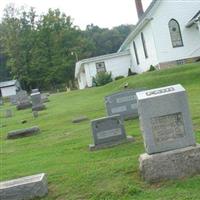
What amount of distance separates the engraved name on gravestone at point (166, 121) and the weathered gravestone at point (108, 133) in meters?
3.53

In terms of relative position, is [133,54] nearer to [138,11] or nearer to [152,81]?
[138,11]

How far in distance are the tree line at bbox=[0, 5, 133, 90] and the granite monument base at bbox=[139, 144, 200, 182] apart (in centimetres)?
6215

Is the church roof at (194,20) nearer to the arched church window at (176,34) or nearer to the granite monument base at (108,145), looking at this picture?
the arched church window at (176,34)

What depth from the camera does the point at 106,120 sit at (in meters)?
11.6

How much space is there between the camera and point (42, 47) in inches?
2790

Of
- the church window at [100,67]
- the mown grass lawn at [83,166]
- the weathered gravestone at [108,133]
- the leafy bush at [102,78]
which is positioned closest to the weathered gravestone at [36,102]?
the mown grass lawn at [83,166]

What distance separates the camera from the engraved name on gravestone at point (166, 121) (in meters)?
7.70

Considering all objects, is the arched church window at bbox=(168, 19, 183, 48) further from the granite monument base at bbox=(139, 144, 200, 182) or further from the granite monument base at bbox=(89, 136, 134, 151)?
the granite monument base at bbox=(139, 144, 200, 182)

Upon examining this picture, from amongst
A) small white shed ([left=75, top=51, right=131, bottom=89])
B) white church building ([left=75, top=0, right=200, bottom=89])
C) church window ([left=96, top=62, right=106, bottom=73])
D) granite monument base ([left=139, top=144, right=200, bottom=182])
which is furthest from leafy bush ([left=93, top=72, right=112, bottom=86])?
granite monument base ([left=139, top=144, right=200, bottom=182])

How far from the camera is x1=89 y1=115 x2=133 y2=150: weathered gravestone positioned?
37.1ft

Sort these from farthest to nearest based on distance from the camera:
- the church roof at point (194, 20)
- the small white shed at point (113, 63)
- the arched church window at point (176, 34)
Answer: the small white shed at point (113, 63) < the arched church window at point (176, 34) < the church roof at point (194, 20)

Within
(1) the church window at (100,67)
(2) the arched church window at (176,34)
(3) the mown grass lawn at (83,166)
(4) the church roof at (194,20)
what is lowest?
(3) the mown grass lawn at (83,166)

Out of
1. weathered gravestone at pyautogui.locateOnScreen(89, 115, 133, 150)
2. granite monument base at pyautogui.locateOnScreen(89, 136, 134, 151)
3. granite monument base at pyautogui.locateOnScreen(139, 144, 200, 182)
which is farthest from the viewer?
weathered gravestone at pyautogui.locateOnScreen(89, 115, 133, 150)

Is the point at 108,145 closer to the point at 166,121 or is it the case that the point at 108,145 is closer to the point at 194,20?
the point at 166,121
